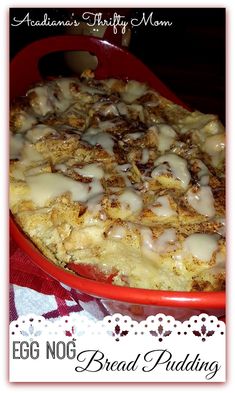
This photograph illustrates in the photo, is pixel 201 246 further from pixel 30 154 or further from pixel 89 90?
pixel 89 90

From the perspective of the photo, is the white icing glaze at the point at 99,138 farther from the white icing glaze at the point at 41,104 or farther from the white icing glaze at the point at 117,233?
the white icing glaze at the point at 117,233

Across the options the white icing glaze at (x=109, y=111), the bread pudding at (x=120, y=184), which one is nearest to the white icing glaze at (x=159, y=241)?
the bread pudding at (x=120, y=184)

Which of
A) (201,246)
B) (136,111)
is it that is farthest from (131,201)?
(136,111)

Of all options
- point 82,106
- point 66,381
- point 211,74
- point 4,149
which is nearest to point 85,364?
point 66,381

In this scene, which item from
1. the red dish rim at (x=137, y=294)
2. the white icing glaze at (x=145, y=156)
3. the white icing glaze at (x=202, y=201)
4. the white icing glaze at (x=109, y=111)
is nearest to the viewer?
the red dish rim at (x=137, y=294)

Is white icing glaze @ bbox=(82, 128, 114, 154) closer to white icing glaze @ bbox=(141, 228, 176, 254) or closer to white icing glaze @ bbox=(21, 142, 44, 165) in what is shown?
white icing glaze @ bbox=(21, 142, 44, 165)

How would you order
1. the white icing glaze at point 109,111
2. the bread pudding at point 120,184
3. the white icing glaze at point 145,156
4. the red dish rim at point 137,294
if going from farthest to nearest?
the white icing glaze at point 109,111 < the white icing glaze at point 145,156 < the bread pudding at point 120,184 < the red dish rim at point 137,294

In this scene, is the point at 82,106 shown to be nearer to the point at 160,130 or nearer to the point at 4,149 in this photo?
the point at 160,130
